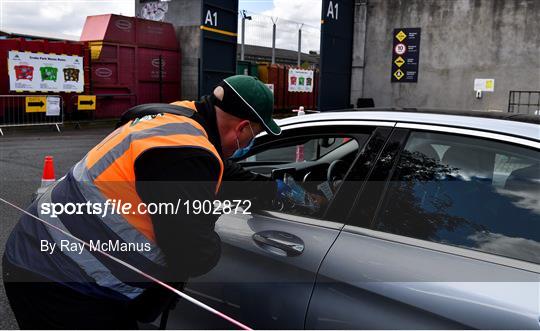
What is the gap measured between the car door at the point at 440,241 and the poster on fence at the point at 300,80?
69.4 feet

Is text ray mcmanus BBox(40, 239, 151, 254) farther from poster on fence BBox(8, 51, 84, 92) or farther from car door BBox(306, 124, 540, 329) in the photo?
poster on fence BBox(8, 51, 84, 92)

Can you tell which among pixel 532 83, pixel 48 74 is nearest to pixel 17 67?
pixel 48 74

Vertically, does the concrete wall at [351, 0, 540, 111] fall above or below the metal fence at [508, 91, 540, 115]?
above

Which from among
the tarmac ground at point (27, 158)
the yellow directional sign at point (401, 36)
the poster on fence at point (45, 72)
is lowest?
the tarmac ground at point (27, 158)

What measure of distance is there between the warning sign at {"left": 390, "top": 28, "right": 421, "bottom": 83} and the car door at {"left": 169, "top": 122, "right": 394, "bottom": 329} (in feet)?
36.0

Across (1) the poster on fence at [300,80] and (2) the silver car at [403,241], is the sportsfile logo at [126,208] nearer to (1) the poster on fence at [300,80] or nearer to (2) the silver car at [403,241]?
(2) the silver car at [403,241]

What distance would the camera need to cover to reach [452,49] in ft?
39.8

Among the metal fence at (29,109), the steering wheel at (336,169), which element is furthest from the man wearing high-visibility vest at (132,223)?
the metal fence at (29,109)

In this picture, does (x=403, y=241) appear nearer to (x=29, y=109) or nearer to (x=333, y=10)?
(x=333, y=10)

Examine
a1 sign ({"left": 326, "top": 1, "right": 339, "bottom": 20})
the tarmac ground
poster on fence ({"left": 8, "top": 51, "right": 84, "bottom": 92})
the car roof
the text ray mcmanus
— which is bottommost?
the tarmac ground

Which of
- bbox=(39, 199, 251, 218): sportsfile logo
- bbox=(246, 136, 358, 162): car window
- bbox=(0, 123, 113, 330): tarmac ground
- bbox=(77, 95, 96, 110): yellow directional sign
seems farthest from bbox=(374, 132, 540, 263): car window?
bbox=(77, 95, 96, 110): yellow directional sign

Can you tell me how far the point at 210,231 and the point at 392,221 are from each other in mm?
732

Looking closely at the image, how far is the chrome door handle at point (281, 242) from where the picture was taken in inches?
80.1

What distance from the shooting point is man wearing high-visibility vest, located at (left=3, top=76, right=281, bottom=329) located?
1.54 m
